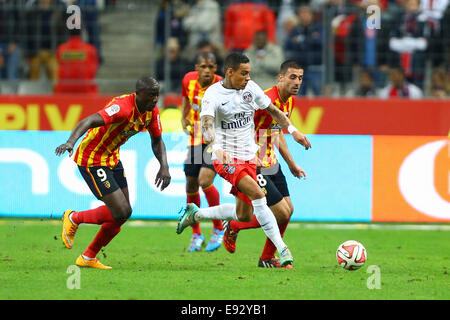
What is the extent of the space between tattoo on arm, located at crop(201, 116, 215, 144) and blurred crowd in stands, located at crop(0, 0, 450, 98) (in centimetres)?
691

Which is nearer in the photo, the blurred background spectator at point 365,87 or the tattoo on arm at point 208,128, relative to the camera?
the tattoo on arm at point 208,128

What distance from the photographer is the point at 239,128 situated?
866cm

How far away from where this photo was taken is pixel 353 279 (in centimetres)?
812

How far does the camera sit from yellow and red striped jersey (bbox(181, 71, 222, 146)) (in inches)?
423

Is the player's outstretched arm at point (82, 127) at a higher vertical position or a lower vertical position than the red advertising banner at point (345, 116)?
higher

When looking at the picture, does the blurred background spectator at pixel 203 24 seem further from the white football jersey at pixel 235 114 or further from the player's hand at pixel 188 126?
the white football jersey at pixel 235 114

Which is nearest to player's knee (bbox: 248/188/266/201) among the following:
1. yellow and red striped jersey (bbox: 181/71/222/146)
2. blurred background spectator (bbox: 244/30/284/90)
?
yellow and red striped jersey (bbox: 181/71/222/146)

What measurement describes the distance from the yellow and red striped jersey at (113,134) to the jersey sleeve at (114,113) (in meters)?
0.04

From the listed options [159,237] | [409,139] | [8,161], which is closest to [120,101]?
[159,237]

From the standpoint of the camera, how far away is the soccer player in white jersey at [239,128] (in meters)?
8.41

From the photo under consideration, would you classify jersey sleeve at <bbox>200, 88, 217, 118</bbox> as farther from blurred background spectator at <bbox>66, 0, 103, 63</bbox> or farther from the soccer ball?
blurred background spectator at <bbox>66, 0, 103, 63</bbox>

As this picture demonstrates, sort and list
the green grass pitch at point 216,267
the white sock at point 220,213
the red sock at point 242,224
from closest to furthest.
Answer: the green grass pitch at point 216,267 < the white sock at point 220,213 < the red sock at point 242,224

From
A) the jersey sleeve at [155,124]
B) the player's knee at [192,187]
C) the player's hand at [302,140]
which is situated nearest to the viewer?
the player's hand at [302,140]

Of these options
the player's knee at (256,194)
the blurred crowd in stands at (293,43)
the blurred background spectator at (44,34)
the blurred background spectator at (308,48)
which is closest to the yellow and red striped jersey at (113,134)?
the player's knee at (256,194)
